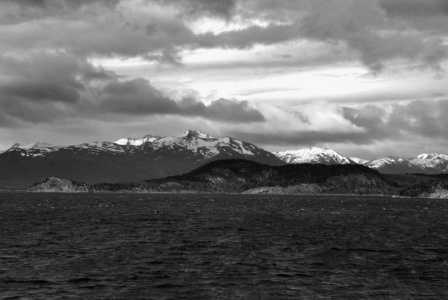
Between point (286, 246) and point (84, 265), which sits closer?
point (84, 265)

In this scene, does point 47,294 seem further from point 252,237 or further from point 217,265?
point 252,237

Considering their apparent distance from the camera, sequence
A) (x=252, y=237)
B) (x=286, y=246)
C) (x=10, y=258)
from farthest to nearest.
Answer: (x=252, y=237)
(x=286, y=246)
(x=10, y=258)

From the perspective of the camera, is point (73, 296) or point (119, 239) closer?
point (73, 296)

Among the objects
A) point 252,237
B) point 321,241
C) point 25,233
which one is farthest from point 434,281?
point 25,233

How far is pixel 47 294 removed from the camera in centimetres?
5738

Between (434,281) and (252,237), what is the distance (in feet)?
156

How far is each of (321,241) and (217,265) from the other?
3486cm

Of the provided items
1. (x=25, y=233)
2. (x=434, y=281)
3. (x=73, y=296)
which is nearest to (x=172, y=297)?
(x=73, y=296)

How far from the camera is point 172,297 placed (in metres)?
57.3

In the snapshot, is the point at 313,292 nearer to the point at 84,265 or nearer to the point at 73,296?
the point at 73,296

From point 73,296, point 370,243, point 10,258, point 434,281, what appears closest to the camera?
Answer: point 73,296

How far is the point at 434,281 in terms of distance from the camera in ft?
219

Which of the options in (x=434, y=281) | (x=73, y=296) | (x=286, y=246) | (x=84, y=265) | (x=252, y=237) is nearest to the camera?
(x=73, y=296)

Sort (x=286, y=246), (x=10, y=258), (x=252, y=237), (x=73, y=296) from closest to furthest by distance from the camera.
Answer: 1. (x=73, y=296)
2. (x=10, y=258)
3. (x=286, y=246)
4. (x=252, y=237)
